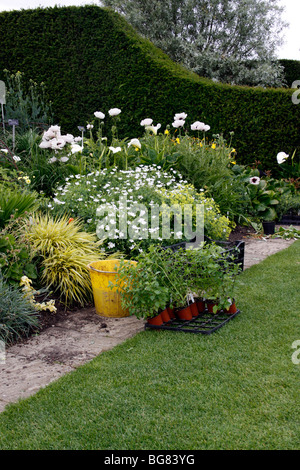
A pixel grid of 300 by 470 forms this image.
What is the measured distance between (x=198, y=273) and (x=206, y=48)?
1817cm

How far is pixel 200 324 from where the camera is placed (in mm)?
3545

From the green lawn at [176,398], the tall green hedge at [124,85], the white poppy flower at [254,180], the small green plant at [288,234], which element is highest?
the tall green hedge at [124,85]

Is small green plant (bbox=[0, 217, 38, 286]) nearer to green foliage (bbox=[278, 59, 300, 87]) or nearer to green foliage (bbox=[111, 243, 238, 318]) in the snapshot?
green foliage (bbox=[111, 243, 238, 318])

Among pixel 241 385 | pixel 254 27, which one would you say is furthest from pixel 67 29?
pixel 254 27

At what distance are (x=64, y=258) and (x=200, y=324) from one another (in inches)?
55.5

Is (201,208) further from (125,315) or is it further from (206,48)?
(206,48)

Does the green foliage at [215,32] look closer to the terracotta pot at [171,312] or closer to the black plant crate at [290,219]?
the black plant crate at [290,219]

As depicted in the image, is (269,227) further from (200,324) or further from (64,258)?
(64,258)

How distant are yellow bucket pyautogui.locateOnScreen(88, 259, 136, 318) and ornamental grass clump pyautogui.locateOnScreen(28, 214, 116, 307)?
7.4 inches

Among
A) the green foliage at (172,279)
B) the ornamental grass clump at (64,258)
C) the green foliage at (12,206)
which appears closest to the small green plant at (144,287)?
the green foliage at (172,279)

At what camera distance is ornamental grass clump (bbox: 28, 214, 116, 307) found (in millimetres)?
4008

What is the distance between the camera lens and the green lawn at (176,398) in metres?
2.13

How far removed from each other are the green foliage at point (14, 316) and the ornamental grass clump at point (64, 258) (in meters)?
0.42

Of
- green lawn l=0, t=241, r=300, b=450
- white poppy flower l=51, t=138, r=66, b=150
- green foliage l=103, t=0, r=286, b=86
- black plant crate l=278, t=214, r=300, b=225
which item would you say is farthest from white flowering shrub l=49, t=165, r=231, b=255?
green foliage l=103, t=0, r=286, b=86
